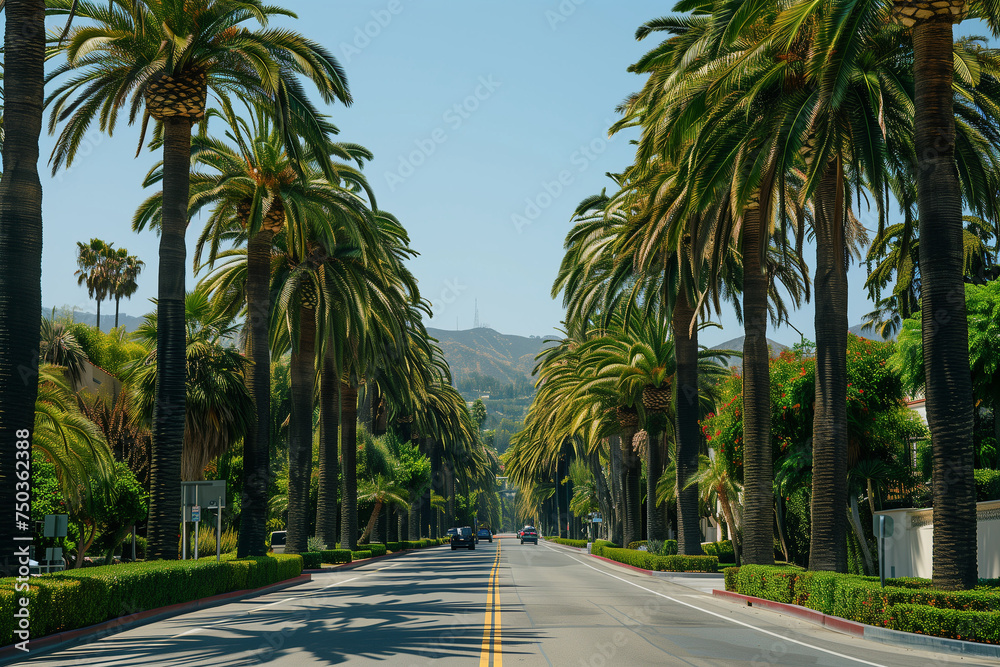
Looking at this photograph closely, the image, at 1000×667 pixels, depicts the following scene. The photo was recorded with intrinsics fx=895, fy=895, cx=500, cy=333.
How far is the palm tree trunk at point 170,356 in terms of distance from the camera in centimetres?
2134

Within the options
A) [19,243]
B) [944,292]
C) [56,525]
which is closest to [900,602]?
[944,292]

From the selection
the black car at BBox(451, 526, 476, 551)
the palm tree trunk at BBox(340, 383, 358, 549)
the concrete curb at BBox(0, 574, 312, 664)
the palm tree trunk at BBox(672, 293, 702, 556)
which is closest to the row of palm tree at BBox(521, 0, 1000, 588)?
the palm tree trunk at BBox(672, 293, 702, 556)

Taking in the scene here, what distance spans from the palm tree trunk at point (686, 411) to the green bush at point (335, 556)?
1566 centimetres

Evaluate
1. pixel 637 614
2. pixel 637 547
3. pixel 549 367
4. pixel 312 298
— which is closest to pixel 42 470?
pixel 312 298

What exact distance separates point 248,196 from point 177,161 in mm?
6173

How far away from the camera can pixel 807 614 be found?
18.1m

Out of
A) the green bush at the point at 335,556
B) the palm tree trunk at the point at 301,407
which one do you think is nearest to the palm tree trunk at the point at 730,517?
the green bush at the point at 335,556

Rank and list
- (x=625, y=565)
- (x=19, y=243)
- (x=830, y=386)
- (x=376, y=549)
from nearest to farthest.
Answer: (x=19, y=243) < (x=830, y=386) < (x=625, y=565) < (x=376, y=549)

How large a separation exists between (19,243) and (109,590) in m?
6.47

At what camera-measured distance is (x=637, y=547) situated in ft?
152

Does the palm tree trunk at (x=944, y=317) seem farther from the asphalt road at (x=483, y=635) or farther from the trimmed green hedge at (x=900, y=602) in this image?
the asphalt road at (x=483, y=635)

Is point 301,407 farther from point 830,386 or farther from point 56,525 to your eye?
point 830,386

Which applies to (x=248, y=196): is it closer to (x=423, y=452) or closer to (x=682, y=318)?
(x=682, y=318)

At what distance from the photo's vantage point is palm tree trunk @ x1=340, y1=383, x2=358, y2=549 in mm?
45188
